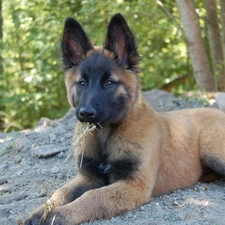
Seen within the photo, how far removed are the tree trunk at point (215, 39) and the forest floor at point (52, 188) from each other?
8.05 feet

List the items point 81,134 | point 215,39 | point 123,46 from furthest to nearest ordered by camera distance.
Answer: point 215,39
point 123,46
point 81,134

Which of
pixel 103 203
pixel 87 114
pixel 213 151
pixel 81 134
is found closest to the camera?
pixel 103 203

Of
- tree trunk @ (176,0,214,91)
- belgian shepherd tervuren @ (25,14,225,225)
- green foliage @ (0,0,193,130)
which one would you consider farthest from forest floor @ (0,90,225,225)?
green foliage @ (0,0,193,130)

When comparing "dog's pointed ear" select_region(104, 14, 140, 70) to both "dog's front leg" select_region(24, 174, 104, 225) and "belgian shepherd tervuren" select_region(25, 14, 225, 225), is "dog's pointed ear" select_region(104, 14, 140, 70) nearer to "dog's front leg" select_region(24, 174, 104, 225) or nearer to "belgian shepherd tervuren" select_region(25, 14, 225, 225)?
"belgian shepherd tervuren" select_region(25, 14, 225, 225)

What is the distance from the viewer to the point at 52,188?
5.90 meters

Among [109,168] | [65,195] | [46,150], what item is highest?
[109,168]

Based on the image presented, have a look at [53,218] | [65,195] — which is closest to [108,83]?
[65,195]

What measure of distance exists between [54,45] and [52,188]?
258 inches

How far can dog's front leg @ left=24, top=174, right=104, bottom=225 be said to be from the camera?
4.53 m

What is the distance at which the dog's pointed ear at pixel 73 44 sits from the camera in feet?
18.4

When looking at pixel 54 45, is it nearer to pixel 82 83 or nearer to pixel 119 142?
pixel 82 83

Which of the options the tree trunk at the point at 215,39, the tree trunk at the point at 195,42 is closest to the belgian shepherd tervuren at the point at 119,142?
the tree trunk at the point at 195,42

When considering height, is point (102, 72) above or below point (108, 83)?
above

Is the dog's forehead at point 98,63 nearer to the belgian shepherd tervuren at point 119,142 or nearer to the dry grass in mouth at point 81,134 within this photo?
the belgian shepherd tervuren at point 119,142
